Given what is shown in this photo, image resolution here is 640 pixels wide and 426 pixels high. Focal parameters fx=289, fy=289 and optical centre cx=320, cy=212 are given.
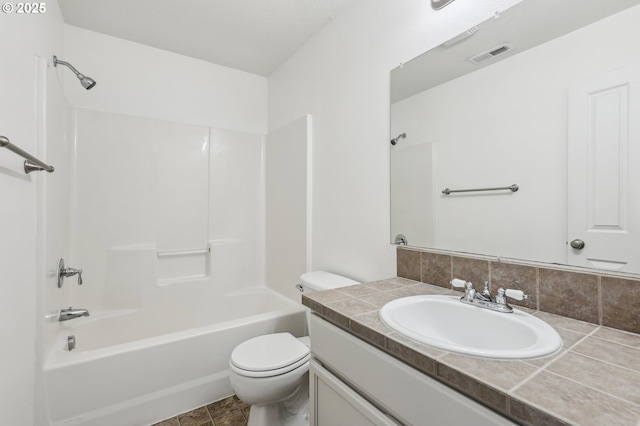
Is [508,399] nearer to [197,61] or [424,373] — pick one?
[424,373]

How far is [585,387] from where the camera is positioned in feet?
1.72

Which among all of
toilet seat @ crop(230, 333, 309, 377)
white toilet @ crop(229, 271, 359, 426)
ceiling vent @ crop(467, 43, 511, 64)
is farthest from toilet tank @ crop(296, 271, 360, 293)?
ceiling vent @ crop(467, 43, 511, 64)

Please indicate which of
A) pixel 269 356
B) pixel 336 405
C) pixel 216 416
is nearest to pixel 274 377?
pixel 269 356

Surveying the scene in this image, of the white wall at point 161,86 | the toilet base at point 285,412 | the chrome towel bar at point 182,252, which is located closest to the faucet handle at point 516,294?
the toilet base at point 285,412

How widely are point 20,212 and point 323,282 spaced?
136 centimetres

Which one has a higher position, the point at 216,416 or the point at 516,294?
the point at 516,294

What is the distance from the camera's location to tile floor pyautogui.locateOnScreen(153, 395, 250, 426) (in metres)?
1.60

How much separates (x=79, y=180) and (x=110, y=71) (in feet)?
2.74

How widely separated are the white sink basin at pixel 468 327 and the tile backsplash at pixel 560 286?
0.12 metres

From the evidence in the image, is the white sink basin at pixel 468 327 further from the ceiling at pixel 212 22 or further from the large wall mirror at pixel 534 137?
the ceiling at pixel 212 22

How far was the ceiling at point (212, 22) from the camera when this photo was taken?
5.83 ft

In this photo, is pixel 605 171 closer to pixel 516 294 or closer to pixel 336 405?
pixel 516 294

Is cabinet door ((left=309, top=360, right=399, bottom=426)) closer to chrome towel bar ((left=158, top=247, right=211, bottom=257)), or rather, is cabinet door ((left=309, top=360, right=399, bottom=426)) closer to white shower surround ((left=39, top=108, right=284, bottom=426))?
white shower surround ((left=39, top=108, right=284, bottom=426))

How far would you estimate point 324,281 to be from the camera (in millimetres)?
1691
